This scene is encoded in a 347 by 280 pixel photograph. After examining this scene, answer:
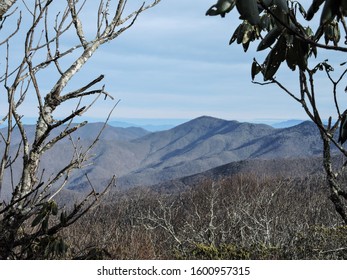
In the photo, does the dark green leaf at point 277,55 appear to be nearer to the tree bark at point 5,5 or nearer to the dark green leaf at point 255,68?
the dark green leaf at point 255,68

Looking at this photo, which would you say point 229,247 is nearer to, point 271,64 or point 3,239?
point 3,239

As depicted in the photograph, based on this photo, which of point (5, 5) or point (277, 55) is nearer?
point (277, 55)

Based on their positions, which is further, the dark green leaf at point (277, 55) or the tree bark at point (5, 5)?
the tree bark at point (5, 5)

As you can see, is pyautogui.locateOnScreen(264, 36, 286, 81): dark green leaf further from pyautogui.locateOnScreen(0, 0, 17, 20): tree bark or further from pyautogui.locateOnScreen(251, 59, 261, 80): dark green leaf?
pyautogui.locateOnScreen(0, 0, 17, 20): tree bark

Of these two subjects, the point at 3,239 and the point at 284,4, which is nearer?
the point at 284,4

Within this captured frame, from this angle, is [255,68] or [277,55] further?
[255,68]

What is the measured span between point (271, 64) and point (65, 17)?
259 centimetres

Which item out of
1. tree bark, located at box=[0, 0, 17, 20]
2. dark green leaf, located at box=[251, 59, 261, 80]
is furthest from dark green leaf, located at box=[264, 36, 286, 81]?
tree bark, located at box=[0, 0, 17, 20]

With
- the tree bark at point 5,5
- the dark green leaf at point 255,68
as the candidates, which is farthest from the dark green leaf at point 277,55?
the tree bark at point 5,5

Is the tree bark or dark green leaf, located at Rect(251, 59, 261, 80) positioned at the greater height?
the tree bark

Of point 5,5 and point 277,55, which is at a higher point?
point 5,5
